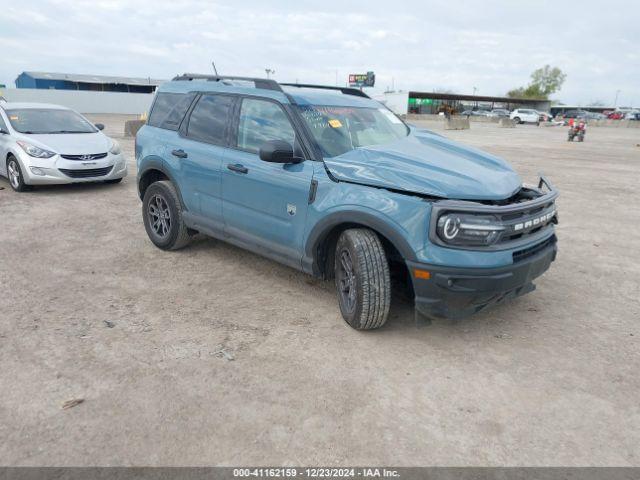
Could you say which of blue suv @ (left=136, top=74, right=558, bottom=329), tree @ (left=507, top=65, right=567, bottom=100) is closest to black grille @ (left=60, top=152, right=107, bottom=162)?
blue suv @ (left=136, top=74, right=558, bottom=329)

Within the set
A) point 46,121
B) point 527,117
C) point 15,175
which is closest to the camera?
point 15,175

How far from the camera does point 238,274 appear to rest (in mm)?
4969

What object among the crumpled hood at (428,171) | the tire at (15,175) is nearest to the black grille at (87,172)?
the tire at (15,175)

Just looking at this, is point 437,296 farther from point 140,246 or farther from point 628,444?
point 140,246

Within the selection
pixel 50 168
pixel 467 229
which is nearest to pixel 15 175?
pixel 50 168

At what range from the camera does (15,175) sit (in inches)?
332

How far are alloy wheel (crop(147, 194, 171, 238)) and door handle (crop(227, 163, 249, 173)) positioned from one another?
4.05 feet

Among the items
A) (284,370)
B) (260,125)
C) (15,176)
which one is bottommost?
(284,370)

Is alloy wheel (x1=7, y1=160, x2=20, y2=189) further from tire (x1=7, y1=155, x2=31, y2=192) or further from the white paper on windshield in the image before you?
the white paper on windshield

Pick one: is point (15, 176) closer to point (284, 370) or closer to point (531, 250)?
point (284, 370)

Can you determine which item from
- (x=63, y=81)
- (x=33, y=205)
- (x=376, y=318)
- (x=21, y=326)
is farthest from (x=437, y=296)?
(x=63, y=81)

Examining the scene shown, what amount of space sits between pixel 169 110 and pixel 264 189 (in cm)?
194

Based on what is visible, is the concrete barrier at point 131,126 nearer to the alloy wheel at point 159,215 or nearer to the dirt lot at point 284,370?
the alloy wheel at point 159,215

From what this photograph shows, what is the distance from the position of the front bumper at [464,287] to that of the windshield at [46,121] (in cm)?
820
